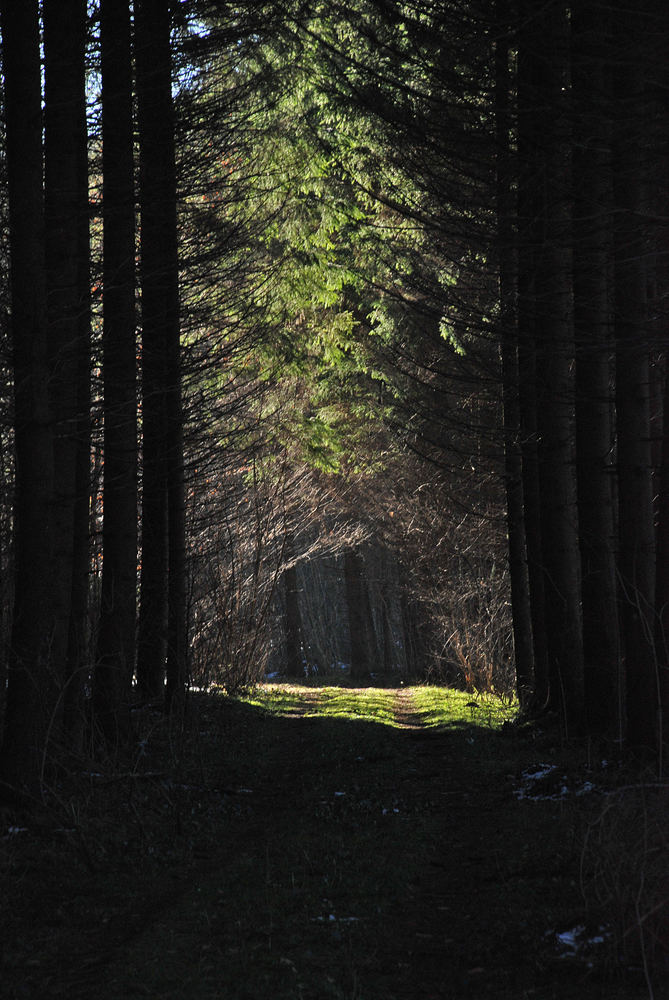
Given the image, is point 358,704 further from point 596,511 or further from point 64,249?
point 64,249

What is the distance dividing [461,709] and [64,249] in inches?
429

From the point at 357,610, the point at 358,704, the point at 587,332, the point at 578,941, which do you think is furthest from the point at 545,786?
the point at 357,610

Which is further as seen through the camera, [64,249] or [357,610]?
[357,610]

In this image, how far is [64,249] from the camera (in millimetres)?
8414

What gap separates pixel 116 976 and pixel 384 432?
69.1 feet

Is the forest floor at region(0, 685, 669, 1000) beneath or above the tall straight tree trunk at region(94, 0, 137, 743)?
beneath

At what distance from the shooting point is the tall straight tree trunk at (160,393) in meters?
10.8

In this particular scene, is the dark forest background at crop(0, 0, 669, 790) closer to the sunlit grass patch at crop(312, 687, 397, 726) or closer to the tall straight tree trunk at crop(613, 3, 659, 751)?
the tall straight tree trunk at crop(613, 3, 659, 751)

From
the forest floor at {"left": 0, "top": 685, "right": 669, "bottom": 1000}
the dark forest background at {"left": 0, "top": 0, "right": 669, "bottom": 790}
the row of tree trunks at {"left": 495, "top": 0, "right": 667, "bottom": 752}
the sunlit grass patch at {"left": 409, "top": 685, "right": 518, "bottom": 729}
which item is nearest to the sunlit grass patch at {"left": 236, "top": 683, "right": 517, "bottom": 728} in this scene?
the sunlit grass patch at {"left": 409, "top": 685, "right": 518, "bottom": 729}

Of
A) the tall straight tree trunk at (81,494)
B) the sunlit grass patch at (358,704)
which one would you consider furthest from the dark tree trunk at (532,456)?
the tall straight tree trunk at (81,494)

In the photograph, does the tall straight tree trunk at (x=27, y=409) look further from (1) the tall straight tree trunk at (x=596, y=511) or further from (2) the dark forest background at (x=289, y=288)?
(1) the tall straight tree trunk at (x=596, y=511)

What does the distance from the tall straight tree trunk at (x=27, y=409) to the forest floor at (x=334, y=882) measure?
68 cm

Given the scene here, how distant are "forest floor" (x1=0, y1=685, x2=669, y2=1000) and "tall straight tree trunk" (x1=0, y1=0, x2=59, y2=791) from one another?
685mm

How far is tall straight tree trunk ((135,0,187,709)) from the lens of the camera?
10.8 metres
